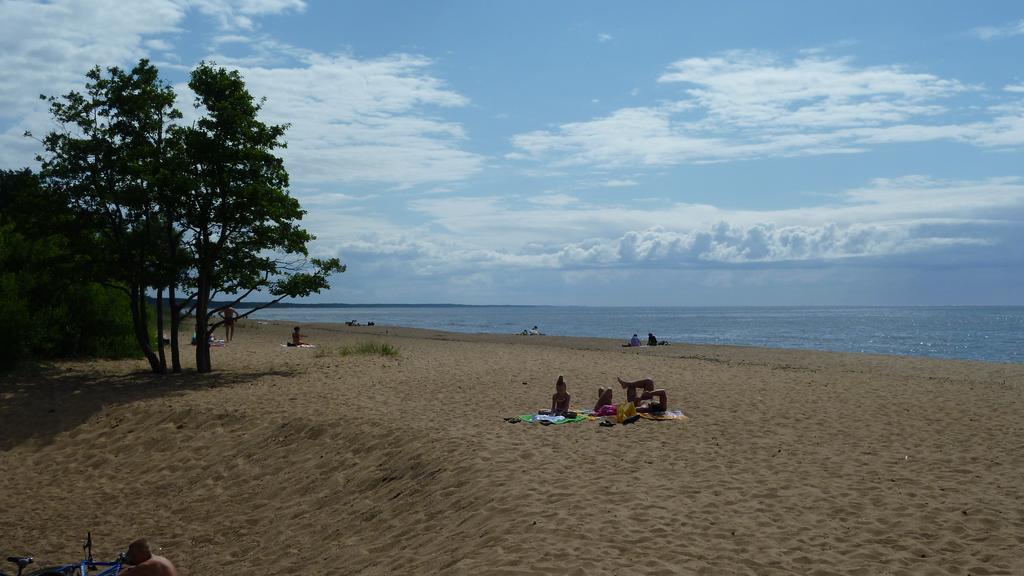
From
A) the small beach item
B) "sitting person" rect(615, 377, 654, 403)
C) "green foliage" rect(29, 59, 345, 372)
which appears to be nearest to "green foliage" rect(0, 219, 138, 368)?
"green foliage" rect(29, 59, 345, 372)

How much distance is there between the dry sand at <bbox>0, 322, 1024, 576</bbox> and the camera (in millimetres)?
7805

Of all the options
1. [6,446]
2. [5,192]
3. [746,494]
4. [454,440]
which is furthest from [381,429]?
[5,192]

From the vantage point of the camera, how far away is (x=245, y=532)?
10773 mm

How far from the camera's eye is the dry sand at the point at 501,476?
25.6 ft

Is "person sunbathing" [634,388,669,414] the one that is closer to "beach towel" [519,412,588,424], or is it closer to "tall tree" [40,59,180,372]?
"beach towel" [519,412,588,424]

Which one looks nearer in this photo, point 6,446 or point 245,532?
point 245,532

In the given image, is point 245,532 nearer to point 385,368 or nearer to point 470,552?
point 470,552

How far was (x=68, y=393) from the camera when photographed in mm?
18781

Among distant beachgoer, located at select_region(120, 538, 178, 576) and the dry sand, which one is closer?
distant beachgoer, located at select_region(120, 538, 178, 576)

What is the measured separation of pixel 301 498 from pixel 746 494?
20.7 ft

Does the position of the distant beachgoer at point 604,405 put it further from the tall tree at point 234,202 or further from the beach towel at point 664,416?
the tall tree at point 234,202

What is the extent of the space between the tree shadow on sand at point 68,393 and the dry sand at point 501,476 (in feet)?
0.30

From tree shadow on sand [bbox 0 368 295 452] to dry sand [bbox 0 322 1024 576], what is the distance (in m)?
0.09

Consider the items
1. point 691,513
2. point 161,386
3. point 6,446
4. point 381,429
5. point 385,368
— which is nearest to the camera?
point 691,513
